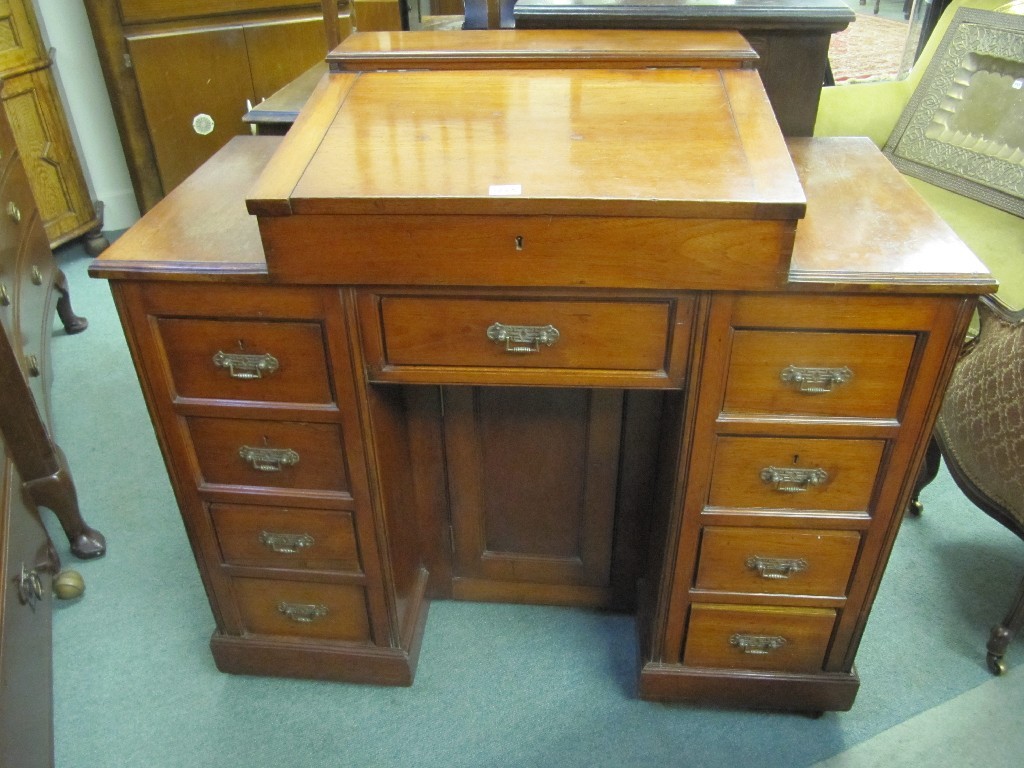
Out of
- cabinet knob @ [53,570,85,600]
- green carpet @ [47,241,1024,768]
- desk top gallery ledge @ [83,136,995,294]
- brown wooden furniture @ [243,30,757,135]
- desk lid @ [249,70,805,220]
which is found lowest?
green carpet @ [47,241,1024,768]

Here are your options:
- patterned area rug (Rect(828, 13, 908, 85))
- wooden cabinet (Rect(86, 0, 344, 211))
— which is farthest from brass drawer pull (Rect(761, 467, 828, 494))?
patterned area rug (Rect(828, 13, 908, 85))

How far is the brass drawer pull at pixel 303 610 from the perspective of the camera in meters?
1.47

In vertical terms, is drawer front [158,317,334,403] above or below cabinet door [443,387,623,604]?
above

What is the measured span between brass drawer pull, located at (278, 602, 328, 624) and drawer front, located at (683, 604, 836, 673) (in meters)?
0.66

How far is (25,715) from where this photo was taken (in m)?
1.20

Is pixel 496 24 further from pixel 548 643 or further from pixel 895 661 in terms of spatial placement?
pixel 895 661

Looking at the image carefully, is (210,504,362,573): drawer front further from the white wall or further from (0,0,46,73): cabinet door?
the white wall

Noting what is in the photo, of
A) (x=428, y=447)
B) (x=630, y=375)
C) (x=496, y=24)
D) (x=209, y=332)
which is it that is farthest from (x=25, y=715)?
(x=496, y=24)

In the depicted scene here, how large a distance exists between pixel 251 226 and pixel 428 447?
20.2 inches

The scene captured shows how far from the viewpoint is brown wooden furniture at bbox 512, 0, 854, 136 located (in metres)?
1.41

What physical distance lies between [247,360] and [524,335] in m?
0.40

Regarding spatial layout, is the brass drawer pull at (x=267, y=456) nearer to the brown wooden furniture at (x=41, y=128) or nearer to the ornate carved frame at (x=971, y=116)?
the brown wooden furniture at (x=41, y=128)

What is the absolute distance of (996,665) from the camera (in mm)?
1548

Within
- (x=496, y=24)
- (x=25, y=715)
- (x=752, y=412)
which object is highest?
(x=496, y=24)
